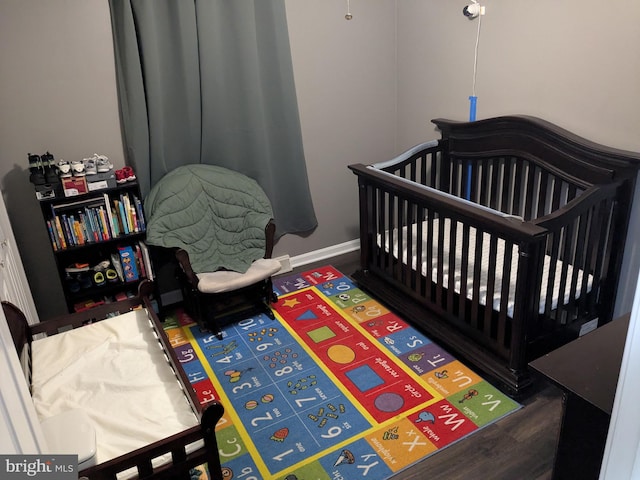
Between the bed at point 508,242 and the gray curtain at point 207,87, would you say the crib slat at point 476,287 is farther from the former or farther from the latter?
the gray curtain at point 207,87

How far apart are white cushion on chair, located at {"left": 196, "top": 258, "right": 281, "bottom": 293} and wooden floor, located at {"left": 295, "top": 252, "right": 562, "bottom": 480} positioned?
1.30 m

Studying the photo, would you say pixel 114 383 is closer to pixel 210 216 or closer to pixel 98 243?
pixel 98 243

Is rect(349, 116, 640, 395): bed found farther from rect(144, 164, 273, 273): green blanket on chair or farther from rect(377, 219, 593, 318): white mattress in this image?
rect(144, 164, 273, 273): green blanket on chair

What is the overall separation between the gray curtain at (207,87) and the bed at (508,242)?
0.67 meters

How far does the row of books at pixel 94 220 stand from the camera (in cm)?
263

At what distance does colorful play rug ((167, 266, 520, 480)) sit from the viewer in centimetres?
204

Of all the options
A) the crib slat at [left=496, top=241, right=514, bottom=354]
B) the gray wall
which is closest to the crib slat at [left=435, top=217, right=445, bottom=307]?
the crib slat at [left=496, top=241, right=514, bottom=354]

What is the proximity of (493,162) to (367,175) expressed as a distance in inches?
28.9

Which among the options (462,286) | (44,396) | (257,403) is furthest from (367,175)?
(44,396)

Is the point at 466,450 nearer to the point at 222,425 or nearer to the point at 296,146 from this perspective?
the point at 222,425

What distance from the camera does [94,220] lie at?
2.70 m

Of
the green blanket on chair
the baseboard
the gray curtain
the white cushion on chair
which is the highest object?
the gray curtain

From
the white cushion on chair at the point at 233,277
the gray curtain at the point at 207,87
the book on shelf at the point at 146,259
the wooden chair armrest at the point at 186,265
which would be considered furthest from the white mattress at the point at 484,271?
the book on shelf at the point at 146,259

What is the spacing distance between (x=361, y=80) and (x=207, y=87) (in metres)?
1.13
